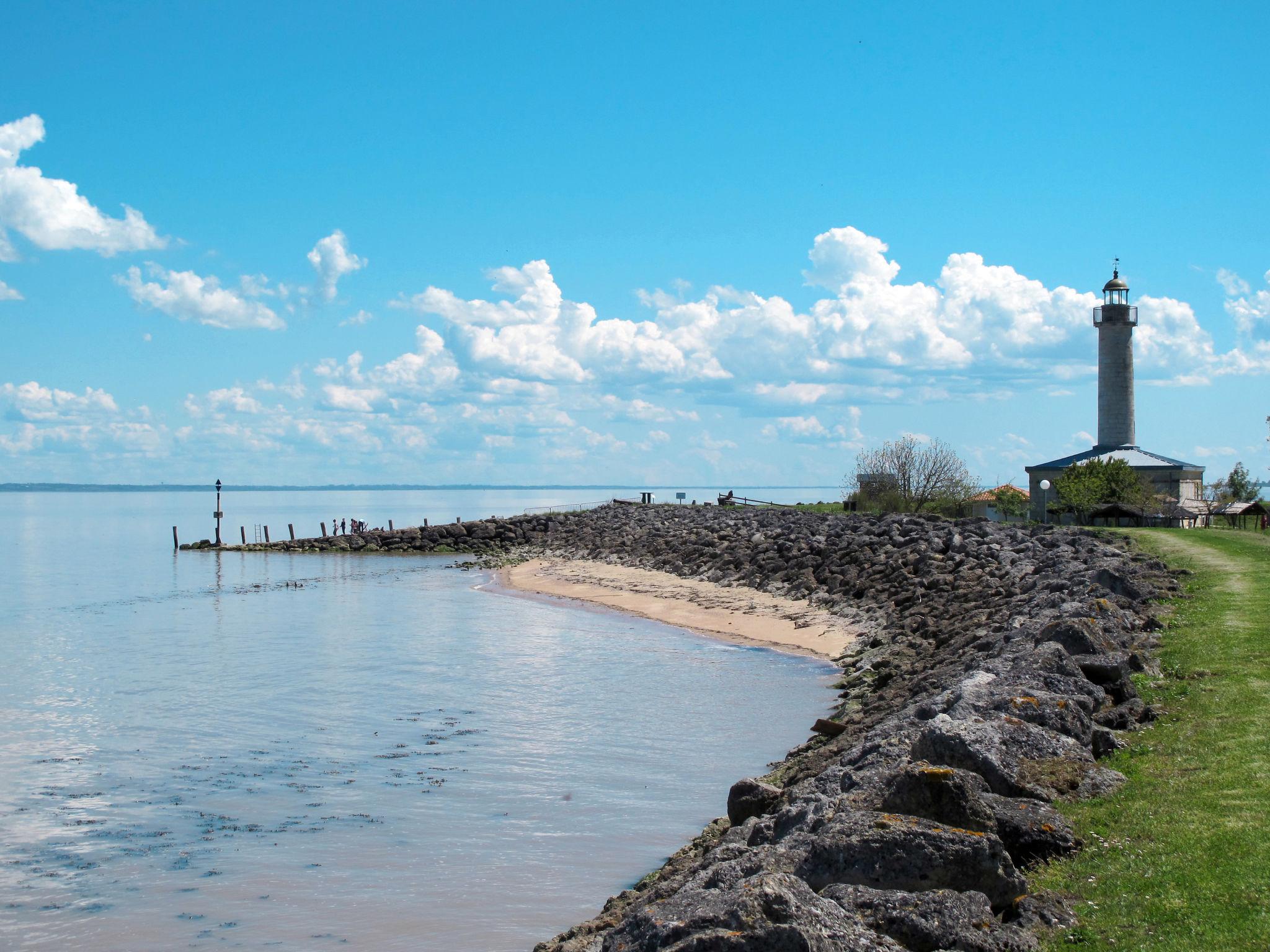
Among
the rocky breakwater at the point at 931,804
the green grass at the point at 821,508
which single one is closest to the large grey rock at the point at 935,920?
the rocky breakwater at the point at 931,804

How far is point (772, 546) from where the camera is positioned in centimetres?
3994

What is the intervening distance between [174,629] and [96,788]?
20098 mm

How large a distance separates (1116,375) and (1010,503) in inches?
558

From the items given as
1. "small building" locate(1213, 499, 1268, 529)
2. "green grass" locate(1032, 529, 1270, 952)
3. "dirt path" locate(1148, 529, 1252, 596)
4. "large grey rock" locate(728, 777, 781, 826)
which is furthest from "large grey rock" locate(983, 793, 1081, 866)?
"small building" locate(1213, 499, 1268, 529)

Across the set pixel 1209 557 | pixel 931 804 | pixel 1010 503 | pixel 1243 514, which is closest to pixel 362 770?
pixel 931 804

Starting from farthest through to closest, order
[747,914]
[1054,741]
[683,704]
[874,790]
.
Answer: [683,704] → [1054,741] → [874,790] → [747,914]

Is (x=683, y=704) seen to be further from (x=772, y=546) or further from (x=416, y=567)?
(x=416, y=567)

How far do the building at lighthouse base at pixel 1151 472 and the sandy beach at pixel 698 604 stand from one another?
20131 millimetres

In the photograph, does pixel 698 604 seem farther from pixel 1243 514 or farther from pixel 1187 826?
pixel 1187 826

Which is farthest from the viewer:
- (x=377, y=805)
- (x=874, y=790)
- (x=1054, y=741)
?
(x=377, y=805)

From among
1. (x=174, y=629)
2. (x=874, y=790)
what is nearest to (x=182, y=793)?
(x=874, y=790)

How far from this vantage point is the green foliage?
4328 cm

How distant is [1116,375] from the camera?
59688 millimetres

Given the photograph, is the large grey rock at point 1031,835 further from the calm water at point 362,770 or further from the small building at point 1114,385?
the small building at point 1114,385
